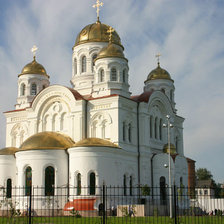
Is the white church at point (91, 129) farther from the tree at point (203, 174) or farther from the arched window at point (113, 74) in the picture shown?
the tree at point (203, 174)

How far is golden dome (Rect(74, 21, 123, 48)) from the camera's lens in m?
35.7

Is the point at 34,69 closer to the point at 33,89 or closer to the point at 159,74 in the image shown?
the point at 33,89

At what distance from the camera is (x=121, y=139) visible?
2942 cm

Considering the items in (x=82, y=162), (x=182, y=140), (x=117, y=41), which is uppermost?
(x=117, y=41)

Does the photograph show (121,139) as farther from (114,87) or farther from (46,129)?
(46,129)

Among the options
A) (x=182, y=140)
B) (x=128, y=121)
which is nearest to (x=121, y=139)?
(x=128, y=121)

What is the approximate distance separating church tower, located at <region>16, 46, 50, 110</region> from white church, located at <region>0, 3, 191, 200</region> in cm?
8

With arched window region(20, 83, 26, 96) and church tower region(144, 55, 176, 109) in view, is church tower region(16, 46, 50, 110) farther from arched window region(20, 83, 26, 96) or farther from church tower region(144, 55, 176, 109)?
church tower region(144, 55, 176, 109)

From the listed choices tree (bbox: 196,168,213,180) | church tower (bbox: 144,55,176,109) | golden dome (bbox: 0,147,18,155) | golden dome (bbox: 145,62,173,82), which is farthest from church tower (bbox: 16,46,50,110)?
tree (bbox: 196,168,213,180)

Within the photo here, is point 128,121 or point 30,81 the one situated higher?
point 30,81

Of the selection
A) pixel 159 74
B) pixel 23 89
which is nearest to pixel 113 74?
pixel 159 74

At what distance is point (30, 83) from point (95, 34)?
22.7 ft

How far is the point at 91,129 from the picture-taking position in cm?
3039

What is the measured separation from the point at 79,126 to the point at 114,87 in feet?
12.9
